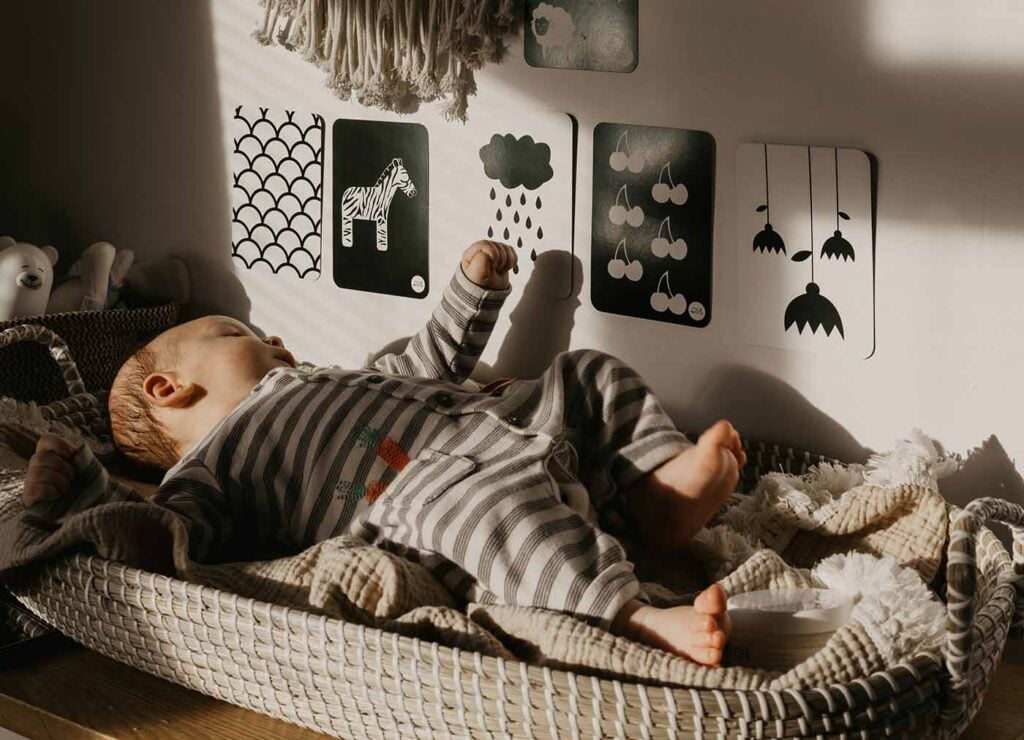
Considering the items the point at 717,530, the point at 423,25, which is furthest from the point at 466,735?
the point at 423,25

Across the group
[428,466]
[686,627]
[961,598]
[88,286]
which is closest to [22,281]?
[88,286]

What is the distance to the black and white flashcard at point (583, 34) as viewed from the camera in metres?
1.47

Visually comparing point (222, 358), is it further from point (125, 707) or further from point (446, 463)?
point (125, 707)

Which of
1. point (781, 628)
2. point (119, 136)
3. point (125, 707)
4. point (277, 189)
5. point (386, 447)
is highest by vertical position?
point (119, 136)

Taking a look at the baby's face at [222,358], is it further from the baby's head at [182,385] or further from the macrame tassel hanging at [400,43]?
the macrame tassel hanging at [400,43]

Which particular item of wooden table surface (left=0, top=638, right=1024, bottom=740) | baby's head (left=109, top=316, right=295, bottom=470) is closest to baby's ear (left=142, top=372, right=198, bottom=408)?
baby's head (left=109, top=316, right=295, bottom=470)

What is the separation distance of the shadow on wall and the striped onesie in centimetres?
60

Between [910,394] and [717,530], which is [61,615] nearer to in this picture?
[717,530]

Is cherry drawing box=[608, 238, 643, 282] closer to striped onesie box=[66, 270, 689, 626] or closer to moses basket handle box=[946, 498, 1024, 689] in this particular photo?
striped onesie box=[66, 270, 689, 626]

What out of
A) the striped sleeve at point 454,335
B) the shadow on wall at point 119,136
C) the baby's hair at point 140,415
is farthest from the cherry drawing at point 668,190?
the shadow on wall at point 119,136

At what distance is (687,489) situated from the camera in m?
1.24

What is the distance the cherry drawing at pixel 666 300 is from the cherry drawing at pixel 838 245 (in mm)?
198

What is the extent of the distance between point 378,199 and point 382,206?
0.01 metres

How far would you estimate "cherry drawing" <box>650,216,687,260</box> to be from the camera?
4.86 ft
